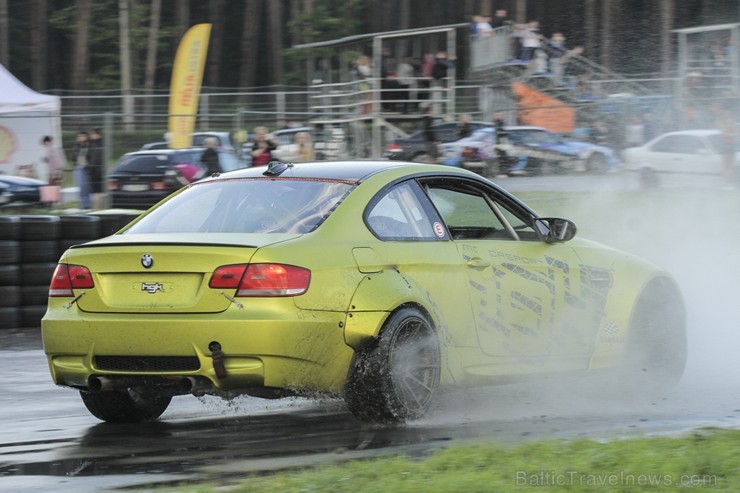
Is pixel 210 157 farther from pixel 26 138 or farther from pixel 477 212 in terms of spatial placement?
pixel 477 212

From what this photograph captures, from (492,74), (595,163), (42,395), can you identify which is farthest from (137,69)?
(42,395)

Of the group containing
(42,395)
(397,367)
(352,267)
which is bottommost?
(42,395)

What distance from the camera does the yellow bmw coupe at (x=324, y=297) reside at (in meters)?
6.00

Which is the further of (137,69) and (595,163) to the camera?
(137,69)

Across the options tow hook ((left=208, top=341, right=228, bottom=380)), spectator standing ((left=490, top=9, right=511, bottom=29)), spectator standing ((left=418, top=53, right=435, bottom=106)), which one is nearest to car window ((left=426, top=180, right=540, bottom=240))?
tow hook ((left=208, top=341, right=228, bottom=380))

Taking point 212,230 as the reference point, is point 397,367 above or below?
below

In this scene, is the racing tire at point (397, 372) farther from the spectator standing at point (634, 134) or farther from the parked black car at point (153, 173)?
the spectator standing at point (634, 134)

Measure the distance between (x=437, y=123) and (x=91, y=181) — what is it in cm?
796

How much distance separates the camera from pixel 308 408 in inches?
290

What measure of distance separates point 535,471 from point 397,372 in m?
1.57

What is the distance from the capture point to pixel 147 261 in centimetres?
612

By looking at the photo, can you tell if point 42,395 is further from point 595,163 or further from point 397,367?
point 595,163

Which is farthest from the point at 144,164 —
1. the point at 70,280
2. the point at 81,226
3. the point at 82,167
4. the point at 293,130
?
the point at 70,280

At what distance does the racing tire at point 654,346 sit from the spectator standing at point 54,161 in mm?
12466
